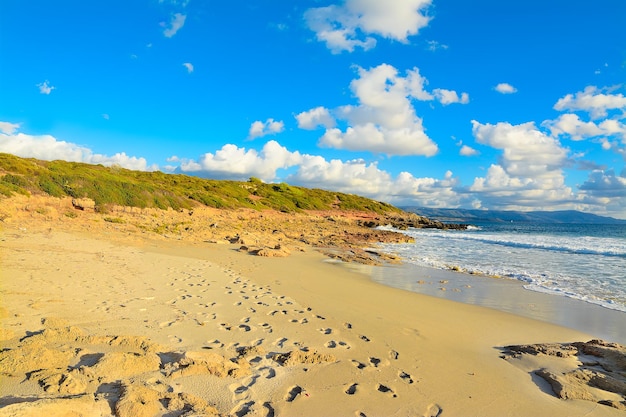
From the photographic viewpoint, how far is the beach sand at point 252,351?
3369mm

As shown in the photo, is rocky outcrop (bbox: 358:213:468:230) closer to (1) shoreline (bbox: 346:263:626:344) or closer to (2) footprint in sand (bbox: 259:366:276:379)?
(1) shoreline (bbox: 346:263:626:344)

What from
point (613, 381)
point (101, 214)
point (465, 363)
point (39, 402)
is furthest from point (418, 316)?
point (101, 214)

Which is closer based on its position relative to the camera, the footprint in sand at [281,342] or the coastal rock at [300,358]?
the coastal rock at [300,358]

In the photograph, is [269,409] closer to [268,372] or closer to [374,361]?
[268,372]

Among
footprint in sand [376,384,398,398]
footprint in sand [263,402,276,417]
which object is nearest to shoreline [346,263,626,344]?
footprint in sand [376,384,398,398]

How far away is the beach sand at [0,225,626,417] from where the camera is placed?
337 centimetres

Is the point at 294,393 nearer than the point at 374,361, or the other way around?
the point at 294,393

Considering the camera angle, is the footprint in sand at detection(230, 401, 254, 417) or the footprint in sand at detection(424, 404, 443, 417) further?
the footprint in sand at detection(424, 404, 443, 417)

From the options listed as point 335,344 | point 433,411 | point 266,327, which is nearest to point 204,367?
point 266,327

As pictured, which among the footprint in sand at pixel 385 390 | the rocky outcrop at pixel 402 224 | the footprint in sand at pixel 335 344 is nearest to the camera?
the footprint in sand at pixel 385 390

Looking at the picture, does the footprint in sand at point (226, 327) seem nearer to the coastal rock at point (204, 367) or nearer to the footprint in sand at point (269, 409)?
the coastal rock at point (204, 367)

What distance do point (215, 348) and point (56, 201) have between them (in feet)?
67.4

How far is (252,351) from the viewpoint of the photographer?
4543 millimetres

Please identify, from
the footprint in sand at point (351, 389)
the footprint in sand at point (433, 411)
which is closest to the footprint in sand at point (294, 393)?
the footprint in sand at point (351, 389)
